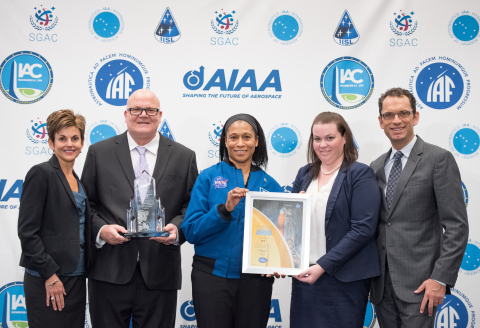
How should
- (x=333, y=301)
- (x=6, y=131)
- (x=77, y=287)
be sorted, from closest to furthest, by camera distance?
1. (x=333, y=301)
2. (x=77, y=287)
3. (x=6, y=131)

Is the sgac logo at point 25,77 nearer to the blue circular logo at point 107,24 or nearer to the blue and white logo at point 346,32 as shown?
the blue circular logo at point 107,24

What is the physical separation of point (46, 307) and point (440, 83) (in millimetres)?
3580

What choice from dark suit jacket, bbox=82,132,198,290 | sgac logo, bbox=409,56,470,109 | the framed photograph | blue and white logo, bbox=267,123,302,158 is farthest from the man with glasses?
sgac logo, bbox=409,56,470,109

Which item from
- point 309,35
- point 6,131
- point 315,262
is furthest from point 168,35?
point 315,262

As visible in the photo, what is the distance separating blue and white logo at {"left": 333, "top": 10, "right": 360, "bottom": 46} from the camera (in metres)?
3.41

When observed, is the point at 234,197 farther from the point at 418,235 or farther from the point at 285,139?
the point at 285,139

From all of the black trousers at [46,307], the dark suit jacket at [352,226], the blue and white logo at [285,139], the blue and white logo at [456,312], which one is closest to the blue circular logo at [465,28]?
the blue and white logo at [285,139]

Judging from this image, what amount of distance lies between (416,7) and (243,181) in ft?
8.23

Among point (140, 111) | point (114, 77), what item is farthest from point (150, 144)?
point (114, 77)

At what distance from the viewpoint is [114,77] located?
11.2 ft

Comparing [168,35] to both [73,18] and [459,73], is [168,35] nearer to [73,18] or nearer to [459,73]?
[73,18]

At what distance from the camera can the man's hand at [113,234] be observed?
2141mm

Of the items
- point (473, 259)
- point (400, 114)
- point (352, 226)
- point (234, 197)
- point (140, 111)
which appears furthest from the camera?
point (473, 259)

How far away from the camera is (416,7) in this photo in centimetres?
343
